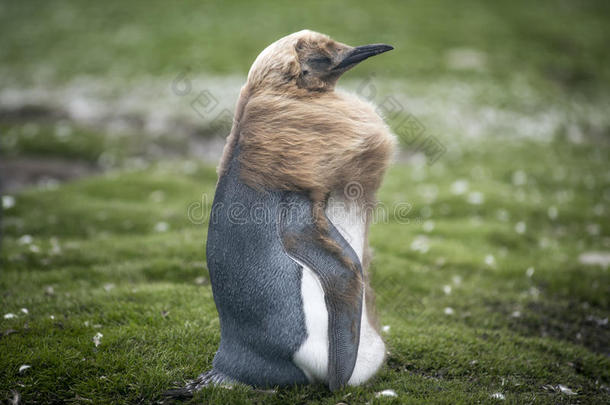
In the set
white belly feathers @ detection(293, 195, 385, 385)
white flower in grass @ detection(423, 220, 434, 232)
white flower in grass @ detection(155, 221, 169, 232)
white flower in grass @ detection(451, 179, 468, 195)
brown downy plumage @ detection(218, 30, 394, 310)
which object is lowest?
white flower in grass @ detection(155, 221, 169, 232)

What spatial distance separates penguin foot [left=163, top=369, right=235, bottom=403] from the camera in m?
3.62

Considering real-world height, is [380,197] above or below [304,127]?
below

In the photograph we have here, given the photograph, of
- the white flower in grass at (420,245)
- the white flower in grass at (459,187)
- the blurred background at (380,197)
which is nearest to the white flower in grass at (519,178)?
the blurred background at (380,197)

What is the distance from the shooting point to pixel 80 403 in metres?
3.72

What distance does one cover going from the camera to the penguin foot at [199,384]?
362 centimetres

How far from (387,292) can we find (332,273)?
3199mm

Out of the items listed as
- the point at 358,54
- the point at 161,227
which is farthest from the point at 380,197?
the point at 358,54

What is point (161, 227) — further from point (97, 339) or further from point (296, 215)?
point (296, 215)

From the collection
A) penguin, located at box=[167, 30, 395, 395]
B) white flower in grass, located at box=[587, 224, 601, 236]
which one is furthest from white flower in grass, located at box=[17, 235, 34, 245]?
white flower in grass, located at box=[587, 224, 601, 236]

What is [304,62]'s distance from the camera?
135 inches

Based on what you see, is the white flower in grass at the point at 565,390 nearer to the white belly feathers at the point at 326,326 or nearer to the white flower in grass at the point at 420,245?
the white belly feathers at the point at 326,326

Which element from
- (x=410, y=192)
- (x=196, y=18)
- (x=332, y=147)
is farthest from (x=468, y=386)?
(x=196, y=18)

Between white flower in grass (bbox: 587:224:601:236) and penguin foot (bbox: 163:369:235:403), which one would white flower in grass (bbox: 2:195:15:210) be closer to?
penguin foot (bbox: 163:369:235:403)

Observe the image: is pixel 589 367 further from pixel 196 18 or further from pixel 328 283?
pixel 196 18
